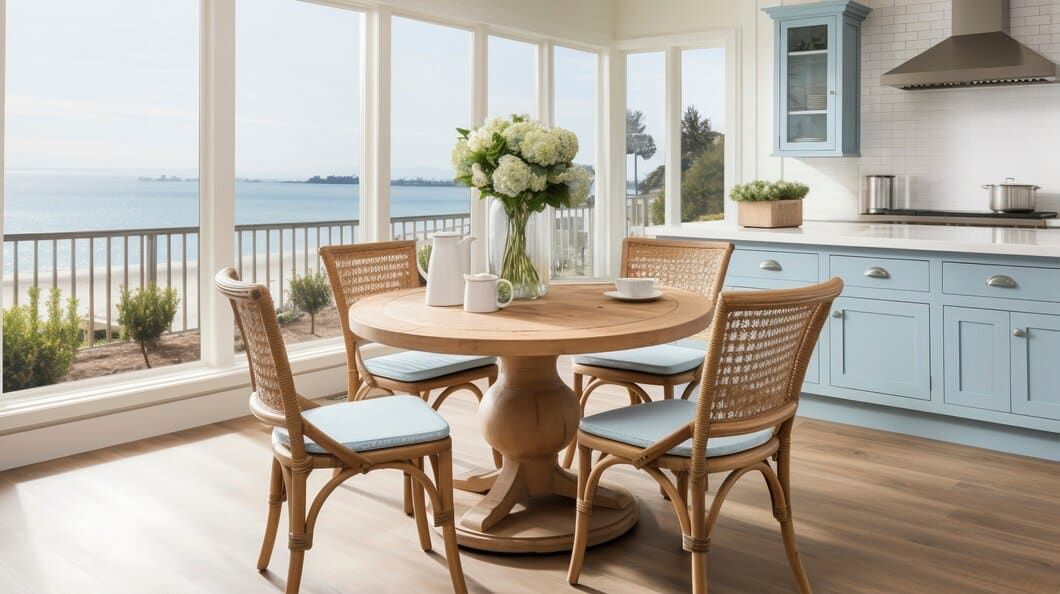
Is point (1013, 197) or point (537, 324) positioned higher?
point (1013, 197)

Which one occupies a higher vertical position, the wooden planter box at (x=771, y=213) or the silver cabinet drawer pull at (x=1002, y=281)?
the wooden planter box at (x=771, y=213)

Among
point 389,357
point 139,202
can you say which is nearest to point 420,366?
point 389,357

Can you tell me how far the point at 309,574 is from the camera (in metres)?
2.58

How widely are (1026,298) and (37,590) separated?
12.0 ft

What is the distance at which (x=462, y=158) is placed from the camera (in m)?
2.78

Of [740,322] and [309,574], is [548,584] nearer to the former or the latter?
[309,574]

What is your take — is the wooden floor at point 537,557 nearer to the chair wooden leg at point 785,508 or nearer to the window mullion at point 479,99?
the chair wooden leg at point 785,508

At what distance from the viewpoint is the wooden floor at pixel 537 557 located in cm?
254

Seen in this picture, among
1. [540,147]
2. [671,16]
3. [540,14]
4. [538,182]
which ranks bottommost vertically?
[538,182]

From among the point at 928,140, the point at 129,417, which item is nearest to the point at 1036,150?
the point at 928,140

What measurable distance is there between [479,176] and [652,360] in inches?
36.8

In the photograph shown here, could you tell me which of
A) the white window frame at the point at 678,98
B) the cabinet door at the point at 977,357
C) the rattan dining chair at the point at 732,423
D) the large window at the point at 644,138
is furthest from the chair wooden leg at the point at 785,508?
the large window at the point at 644,138

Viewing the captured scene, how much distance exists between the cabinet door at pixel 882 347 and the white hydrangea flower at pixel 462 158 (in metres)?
2.14

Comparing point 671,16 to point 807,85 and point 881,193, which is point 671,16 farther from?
point 881,193
